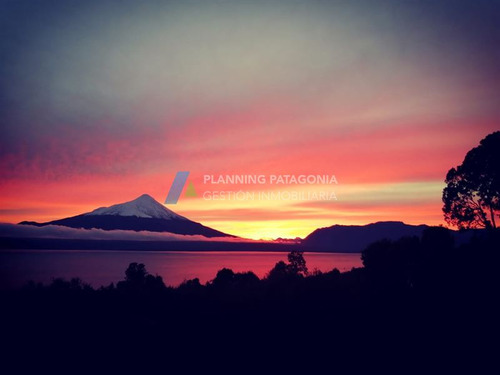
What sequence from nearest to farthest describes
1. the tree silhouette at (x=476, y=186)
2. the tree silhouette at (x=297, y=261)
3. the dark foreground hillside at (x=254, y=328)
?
the dark foreground hillside at (x=254, y=328) < the tree silhouette at (x=476, y=186) < the tree silhouette at (x=297, y=261)

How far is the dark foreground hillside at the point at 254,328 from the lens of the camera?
31.8ft

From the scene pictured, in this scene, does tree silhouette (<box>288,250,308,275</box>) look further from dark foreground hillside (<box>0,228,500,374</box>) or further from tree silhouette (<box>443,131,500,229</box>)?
dark foreground hillside (<box>0,228,500,374</box>)

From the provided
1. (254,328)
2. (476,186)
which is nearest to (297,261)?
(476,186)

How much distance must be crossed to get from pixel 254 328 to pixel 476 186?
841 inches

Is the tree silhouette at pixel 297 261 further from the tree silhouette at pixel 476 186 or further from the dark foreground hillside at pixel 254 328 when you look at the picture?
the dark foreground hillside at pixel 254 328

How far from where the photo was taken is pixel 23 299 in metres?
12.1

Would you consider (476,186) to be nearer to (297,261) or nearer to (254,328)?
(254,328)

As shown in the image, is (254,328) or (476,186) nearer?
(254,328)

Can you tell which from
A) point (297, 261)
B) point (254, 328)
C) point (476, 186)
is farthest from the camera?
point (297, 261)

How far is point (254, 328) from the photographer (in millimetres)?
11086

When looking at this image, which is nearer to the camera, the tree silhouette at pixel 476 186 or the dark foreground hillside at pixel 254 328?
the dark foreground hillside at pixel 254 328

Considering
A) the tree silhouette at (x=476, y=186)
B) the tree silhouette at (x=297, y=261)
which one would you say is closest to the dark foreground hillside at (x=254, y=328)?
the tree silhouette at (x=476, y=186)

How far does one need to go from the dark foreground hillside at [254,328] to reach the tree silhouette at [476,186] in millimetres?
11946

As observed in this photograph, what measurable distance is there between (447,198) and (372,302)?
56.0ft
